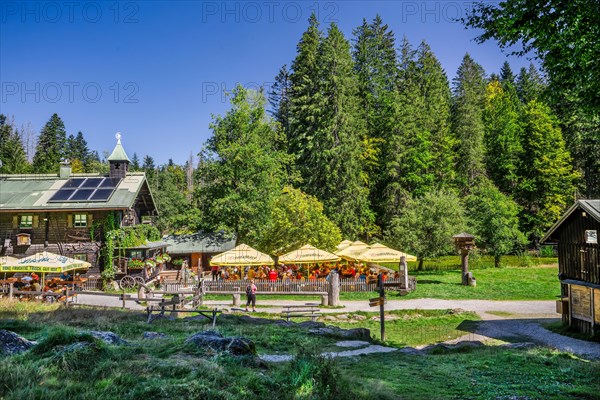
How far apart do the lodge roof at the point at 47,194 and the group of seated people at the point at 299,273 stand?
28.6 ft

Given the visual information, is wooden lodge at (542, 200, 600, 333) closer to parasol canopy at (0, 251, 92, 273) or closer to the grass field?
the grass field

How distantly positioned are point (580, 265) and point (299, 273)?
17.0 meters

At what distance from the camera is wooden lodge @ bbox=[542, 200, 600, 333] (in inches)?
725

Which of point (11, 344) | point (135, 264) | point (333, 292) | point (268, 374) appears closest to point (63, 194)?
point (135, 264)

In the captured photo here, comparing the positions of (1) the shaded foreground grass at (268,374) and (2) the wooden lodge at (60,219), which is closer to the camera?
(1) the shaded foreground grass at (268,374)

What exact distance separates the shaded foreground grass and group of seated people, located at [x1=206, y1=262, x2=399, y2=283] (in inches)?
597

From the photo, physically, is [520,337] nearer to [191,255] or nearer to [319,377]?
[319,377]

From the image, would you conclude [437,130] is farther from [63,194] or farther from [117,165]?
[63,194]

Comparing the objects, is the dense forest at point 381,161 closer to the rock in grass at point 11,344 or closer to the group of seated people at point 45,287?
the group of seated people at point 45,287

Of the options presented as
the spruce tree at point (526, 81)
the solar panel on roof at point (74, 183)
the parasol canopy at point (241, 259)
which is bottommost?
the parasol canopy at point (241, 259)

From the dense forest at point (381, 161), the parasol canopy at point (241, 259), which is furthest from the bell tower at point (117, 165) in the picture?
the parasol canopy at point (241, 259)

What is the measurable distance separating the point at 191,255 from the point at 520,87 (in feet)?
207

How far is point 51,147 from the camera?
8050 centimetres

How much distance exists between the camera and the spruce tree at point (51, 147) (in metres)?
70.2
